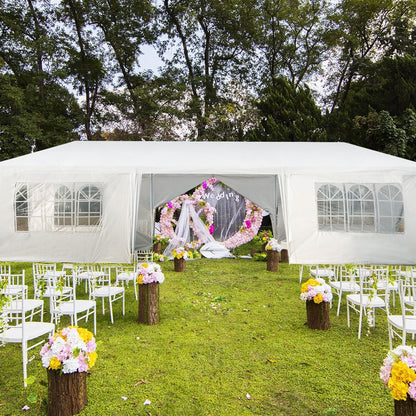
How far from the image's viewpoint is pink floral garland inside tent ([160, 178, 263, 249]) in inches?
397

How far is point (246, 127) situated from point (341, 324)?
441 inches

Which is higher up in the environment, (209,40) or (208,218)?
(209,40)

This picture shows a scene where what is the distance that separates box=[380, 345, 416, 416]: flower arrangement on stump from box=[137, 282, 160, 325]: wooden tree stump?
307 centimetres

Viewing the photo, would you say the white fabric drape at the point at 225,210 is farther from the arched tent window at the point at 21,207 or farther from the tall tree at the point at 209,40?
the arched tent window at the point at 21,207

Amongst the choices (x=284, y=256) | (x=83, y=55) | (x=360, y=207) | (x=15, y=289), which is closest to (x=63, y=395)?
(x=15, y=289)

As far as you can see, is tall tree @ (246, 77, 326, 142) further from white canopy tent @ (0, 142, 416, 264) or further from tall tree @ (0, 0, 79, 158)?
tall tree @ (0, 0, 79, 158)

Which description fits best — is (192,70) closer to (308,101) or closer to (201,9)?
(201,9)

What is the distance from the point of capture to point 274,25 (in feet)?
53.2

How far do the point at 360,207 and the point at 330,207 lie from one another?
495 millimetres

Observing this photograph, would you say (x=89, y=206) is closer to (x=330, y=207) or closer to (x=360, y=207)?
(x=330, y=207)

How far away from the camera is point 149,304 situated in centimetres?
470

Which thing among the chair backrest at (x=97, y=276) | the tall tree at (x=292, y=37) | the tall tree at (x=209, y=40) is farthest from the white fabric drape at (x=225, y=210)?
the tall tree at (x=292, y=37)

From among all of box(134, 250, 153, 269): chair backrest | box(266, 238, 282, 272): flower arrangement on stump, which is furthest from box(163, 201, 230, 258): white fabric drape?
box(134, 250, 153, 269): chair backrest

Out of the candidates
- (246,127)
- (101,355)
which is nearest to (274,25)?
(246,127)
